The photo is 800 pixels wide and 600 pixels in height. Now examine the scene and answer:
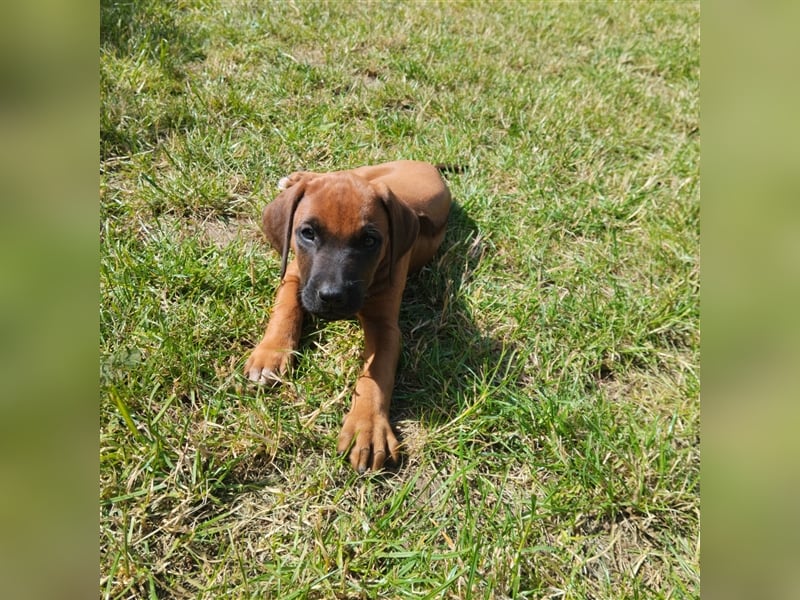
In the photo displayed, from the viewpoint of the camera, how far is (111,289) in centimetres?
357

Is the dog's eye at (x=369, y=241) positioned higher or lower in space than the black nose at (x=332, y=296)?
higher

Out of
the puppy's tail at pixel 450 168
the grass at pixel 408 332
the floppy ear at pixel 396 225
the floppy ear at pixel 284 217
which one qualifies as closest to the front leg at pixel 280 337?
the grass at pixel 408 332

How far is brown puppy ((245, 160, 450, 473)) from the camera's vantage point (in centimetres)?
320

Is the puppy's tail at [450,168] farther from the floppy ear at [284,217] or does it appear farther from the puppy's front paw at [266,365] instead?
the puppy's front paw at [266,365]

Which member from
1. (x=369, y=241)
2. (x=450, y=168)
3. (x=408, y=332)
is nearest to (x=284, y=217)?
(x=369, y=241)

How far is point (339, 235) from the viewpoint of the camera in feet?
11.1

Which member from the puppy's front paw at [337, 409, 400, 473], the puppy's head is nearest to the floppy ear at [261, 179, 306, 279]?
the puppy's head

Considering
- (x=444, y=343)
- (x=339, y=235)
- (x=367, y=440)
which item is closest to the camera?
(x=367, y=440)

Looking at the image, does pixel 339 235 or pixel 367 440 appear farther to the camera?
pixel 339 235

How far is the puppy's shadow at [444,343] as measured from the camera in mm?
3531

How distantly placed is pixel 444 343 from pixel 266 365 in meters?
1.26

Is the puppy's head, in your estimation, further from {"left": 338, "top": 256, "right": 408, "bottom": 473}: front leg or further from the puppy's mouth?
{"left": 338, "top": 256, "right": 408, "bottom": 473}: front leg

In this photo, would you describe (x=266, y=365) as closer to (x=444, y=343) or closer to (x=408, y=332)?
(x=408, y=332)
